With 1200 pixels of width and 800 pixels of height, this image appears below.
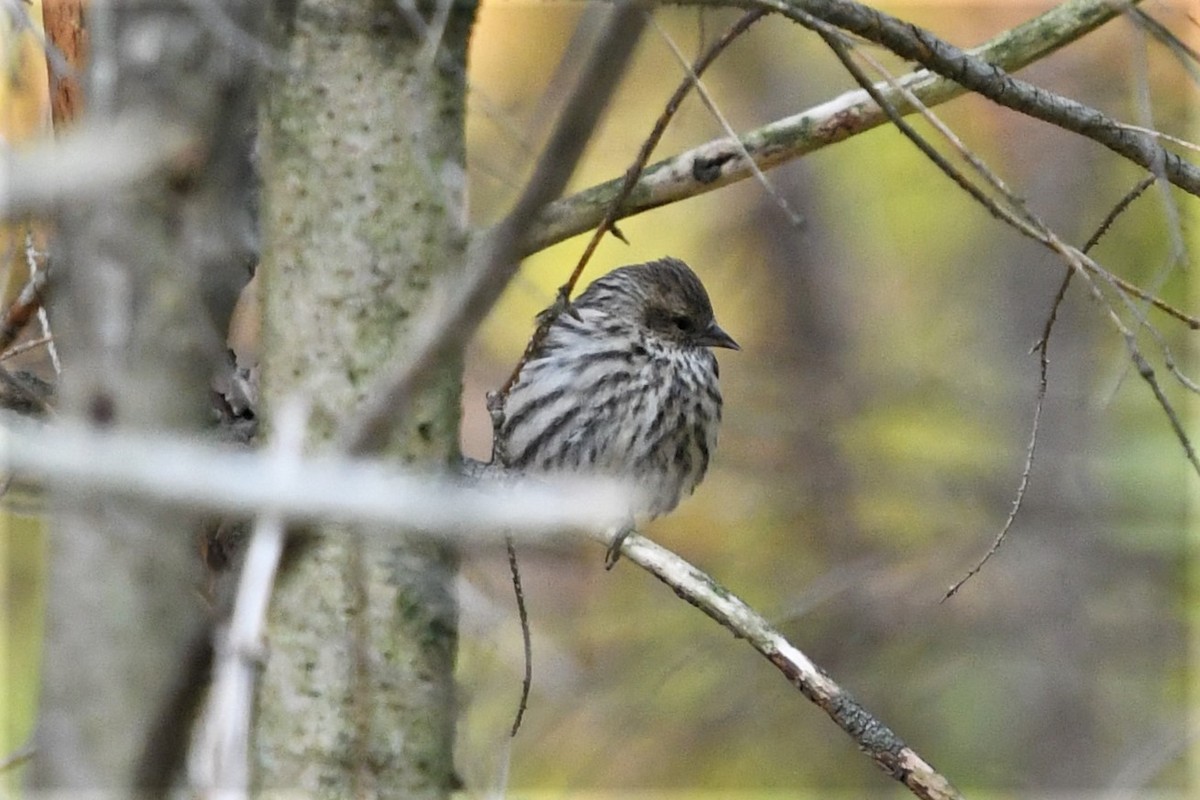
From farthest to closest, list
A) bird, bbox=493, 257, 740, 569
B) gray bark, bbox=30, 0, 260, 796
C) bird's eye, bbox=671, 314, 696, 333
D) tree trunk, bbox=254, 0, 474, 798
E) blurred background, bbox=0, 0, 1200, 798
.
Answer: blurred background, bbox=0, 0, 1200, 798, bird's eye, bbox=671, 314, 696, 333, bird, bbox=493, 257, 740, 569, tree trunk, bbox=254, 0, 474, 798, gray bark, bbox=30, 0, 260, 796

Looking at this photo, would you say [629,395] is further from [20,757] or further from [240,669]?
[240,669]

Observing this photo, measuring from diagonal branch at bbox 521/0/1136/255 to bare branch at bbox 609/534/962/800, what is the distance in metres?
0.73

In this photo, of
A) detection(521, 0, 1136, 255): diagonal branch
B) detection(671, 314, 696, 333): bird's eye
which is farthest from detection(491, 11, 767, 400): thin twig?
detection(671, 314, 696, 333): bird's eye

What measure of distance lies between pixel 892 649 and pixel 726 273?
8.53ft

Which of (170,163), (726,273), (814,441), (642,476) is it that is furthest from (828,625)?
(170,163)

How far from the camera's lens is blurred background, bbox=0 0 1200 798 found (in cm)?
764

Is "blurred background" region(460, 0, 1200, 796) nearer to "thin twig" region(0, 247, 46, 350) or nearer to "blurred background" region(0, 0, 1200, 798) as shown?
"blurred background" region(0, 0, 1200, 798)

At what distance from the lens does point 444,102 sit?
7.52 feet

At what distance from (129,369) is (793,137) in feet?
4.73

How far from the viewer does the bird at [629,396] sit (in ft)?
16.1

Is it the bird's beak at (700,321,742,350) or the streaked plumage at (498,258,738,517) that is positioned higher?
the bird's beak at (700,321,742,350)

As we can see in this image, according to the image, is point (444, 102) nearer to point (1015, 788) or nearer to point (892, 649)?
point (892, 649)

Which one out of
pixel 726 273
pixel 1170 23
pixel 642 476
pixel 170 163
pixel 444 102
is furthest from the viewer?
pixel 726 273

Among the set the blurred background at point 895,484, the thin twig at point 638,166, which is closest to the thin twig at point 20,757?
the thin twig at point 638,166
